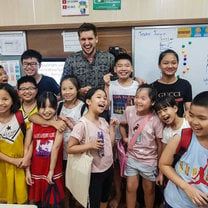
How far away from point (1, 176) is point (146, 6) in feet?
7.14

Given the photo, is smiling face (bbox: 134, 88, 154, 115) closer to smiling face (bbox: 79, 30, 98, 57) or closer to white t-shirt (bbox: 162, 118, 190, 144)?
white t-shirt (bbox: 162, 118, 190, 144)

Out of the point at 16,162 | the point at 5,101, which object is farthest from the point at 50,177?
the point at 5,101

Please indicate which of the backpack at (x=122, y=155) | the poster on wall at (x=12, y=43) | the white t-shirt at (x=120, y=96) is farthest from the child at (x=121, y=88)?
the poster on wall at (x=12, y=43)

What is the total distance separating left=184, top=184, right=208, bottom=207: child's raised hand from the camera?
102 centimetres

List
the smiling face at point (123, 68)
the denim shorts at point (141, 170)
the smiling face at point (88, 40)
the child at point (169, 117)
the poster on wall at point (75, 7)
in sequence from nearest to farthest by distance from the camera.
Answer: the child at point (169, 117), the denim shorts at point (141, 170), the smiling face at point (123, 68), the smiling face at point (88, 40), the poster on wall at point (75, 7)

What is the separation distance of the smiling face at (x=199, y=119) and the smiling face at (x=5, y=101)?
1204mm

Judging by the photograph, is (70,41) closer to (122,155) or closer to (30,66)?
(30,66)

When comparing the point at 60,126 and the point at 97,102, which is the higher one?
the point at 97,102

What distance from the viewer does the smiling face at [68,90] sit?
1.69m

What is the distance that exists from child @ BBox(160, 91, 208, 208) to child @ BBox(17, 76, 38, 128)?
1071 mm

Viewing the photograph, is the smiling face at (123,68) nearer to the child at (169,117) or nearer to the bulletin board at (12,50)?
the child at (169,117)

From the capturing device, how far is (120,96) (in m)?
1.86

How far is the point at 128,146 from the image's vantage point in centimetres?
169

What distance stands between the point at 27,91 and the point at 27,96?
39mm
